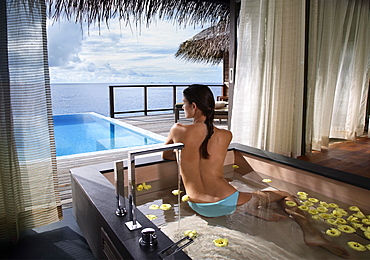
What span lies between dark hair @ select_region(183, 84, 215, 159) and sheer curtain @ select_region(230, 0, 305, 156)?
60.6 inches

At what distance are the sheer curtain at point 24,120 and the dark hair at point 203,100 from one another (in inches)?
33.3

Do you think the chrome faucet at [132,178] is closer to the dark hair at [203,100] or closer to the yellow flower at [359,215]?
the dark hair at [203,100]

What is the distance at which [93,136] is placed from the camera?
5.72 meters

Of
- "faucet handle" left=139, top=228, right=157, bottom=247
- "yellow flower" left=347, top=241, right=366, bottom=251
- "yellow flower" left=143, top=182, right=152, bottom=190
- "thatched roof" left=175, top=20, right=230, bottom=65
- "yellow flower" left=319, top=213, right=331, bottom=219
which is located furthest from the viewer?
"thatched roof" left=175, top=20, right=230, bottom=65

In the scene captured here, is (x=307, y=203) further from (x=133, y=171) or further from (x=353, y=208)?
(x=133, y=171)

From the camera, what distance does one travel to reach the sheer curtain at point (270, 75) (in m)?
2.98

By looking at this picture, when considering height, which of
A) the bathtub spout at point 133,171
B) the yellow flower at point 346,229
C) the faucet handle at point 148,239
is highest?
the bathtub spout at point 133,171

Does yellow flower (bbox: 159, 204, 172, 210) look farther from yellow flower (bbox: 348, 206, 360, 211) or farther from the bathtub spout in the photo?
yellow flower (bbox: 348, 206, 360, 211)

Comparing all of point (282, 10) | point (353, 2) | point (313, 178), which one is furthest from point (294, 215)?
point (353, 2)

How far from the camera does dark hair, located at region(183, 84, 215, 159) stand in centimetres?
164

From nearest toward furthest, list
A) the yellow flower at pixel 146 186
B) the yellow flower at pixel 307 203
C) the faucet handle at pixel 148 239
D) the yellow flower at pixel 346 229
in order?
the faucet handle at pixel 148 239, the yellow flower at pixel 346 229, the yellow flower at pixel 307 203, the yellow flower at pixel 146 186

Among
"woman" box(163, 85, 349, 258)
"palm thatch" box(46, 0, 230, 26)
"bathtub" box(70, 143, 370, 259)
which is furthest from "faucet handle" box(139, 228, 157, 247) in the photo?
"palm thatch" box(46, 0, 230, 26)

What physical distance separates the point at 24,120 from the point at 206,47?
23.9ft

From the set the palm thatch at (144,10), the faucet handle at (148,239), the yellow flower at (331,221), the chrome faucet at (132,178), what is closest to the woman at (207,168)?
the yellow flower at (331,221)
